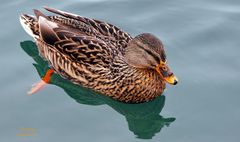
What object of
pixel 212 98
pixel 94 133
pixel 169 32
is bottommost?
pixel 94 133

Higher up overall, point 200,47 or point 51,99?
point 200,47

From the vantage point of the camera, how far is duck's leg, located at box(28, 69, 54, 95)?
7172 mm

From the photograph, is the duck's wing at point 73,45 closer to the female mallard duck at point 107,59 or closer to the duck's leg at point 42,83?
the female mallard duck at point 107,59

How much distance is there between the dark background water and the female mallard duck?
1.05ft

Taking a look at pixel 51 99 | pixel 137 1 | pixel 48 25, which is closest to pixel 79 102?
pixel 51 99

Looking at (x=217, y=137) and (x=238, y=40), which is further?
(x=238, y=40)

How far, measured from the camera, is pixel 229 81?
23.9 feet

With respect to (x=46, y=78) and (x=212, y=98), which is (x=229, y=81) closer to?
(x=212, y=98)

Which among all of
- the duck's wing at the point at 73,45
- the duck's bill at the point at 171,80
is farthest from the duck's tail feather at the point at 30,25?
the duck's bill at the point at 171,80

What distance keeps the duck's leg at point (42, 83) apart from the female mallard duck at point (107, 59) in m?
0.28

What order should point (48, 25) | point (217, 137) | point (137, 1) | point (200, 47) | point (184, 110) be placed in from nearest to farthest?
point (217, 137) < point (184, 110) < point (48, 25) < point (200, 47) < point (137, 1)

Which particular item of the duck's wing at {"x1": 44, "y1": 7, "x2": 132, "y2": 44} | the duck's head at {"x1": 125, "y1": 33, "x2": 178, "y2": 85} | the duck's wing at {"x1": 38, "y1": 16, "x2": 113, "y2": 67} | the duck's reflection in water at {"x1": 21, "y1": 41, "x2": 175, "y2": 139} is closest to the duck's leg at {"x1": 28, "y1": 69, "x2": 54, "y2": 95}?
the duck's reflection in water at {"x1": 21, "y1": 41, "x2": 175, "y2": 139}

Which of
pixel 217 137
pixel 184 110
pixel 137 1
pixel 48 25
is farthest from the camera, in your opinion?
pixel 137 1

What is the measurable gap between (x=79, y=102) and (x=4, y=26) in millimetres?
2332
